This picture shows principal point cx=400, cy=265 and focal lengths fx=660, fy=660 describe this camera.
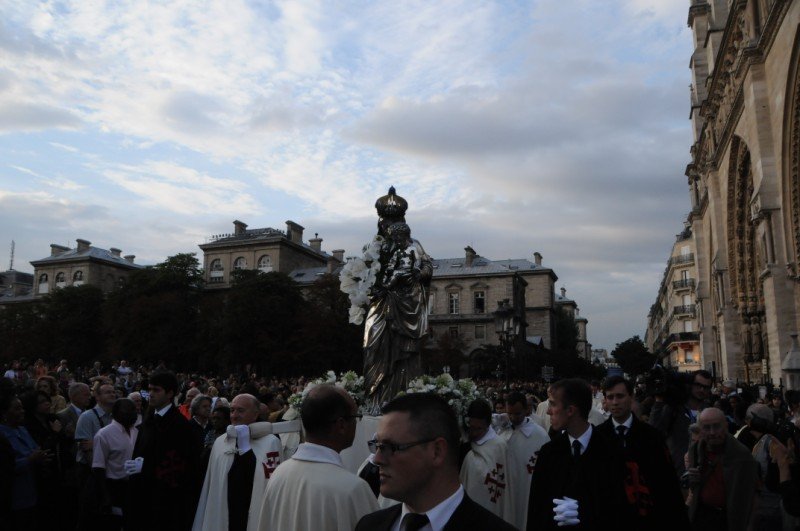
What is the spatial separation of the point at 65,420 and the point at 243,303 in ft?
171

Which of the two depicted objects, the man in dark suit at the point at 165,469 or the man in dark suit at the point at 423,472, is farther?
the man in dark suit at the point at 165,469

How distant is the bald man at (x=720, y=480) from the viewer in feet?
16.8

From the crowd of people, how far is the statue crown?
9.88 feet

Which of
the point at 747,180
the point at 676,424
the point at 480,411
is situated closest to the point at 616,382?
the point at 480,411

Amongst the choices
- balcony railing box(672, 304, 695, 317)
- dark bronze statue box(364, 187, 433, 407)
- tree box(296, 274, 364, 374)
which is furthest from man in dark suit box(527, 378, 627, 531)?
balcony railing box(672, 304, 695, 317)

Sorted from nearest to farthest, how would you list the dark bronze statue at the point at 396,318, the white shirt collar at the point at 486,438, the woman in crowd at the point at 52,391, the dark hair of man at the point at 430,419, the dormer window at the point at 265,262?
the dark hair of man at the point at 430,419, the white shirt collar at the point at 486,438, the dark bronze statue at the point at 396,318, the woman in crowd at the point at 52,391, the dormer window at the point at 265,262

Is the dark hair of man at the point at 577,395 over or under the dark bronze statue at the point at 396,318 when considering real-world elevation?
under

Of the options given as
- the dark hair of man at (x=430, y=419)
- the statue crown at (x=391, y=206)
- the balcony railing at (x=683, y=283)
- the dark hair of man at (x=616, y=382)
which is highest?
the balcony railing at (x=683, y=283)

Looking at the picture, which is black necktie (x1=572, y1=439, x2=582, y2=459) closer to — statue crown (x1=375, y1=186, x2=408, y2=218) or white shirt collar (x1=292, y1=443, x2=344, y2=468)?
white shirt collar (x1=292, y1=443, x2=344, y2=468)

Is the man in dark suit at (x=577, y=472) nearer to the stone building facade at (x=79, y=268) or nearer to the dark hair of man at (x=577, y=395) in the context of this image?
the dark hair of man at (x=577, y=395)

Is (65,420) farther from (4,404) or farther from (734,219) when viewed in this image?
(734,219)

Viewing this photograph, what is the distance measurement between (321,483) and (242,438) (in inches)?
74.8

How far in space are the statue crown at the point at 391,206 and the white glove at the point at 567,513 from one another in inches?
214

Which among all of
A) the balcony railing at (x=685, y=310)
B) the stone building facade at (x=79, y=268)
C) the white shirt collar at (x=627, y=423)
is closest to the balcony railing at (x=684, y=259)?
the balcony railing at (x=685, y=310)
